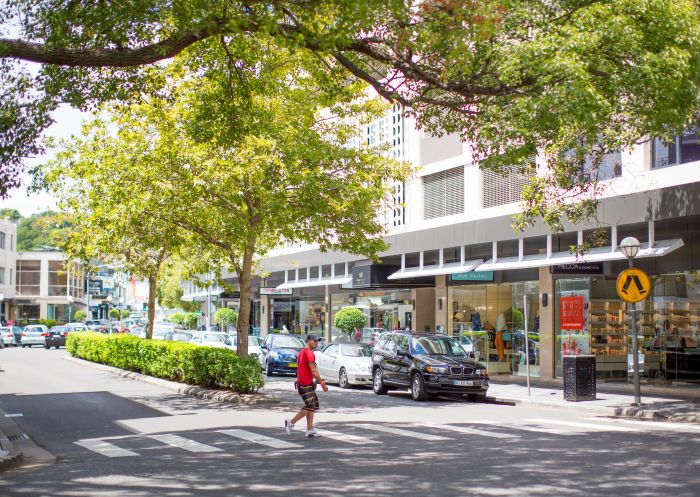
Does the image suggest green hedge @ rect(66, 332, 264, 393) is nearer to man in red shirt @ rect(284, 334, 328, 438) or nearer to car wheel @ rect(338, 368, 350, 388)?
car wheel @ rect(338, 368, 350, 388)

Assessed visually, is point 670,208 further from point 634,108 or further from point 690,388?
point 634,108

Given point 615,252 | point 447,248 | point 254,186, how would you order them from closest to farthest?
point 254,186 → point 615,252 → point 447,248

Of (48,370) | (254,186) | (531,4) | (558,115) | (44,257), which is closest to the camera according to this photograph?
(558,115)

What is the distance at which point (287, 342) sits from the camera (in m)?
32.6

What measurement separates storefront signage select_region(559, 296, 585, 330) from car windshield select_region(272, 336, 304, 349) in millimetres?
10180

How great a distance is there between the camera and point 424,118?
14617 mm

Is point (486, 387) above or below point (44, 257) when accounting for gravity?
below

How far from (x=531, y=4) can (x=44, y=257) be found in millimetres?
96157

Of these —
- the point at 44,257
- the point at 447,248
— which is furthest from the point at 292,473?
the point at 44,257

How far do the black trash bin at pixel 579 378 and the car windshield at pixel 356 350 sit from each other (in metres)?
8.15

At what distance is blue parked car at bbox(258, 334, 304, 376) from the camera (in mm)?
31547

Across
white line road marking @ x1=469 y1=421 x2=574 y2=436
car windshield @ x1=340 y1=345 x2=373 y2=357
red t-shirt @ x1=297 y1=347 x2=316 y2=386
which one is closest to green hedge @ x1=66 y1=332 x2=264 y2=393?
car windshield @ x1=340 y1=345 x2=373 y2=357

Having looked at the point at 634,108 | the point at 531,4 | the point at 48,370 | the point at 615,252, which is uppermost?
the point at 531,4

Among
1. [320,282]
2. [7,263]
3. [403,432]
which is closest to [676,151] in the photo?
[403,432]
